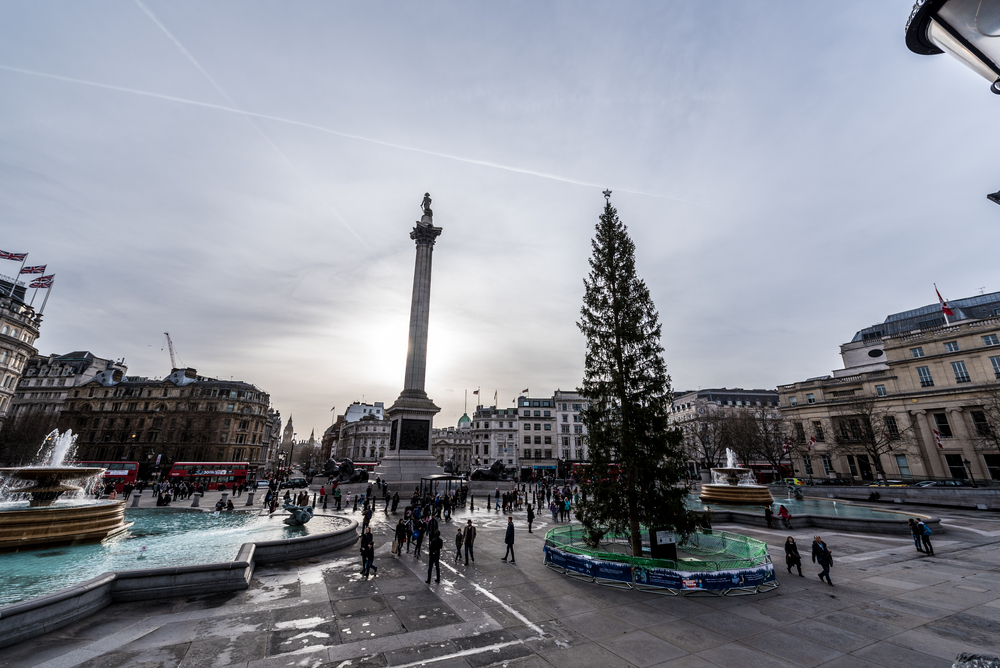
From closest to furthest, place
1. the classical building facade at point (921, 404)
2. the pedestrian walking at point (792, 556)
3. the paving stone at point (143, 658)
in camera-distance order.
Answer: the paving stone at point (143, 658) → the pedestrian walking at point (792, 556) → the classical building facade at point (921, 404)

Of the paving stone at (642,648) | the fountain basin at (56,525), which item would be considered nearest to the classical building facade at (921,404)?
the paving stone at (642,648)

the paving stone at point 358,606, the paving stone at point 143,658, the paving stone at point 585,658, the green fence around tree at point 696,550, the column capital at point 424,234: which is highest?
the column capital at point 424,234

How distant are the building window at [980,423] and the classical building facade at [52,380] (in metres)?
141

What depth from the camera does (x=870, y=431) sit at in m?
44.9

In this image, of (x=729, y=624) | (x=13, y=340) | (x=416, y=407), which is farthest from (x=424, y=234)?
(x=13, y=340)

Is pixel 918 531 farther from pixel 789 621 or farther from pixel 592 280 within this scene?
pixel 592 280

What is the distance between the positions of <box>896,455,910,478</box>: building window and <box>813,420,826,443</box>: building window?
25.4 ft

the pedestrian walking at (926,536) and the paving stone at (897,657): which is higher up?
the pedestrian walking at (926,536)

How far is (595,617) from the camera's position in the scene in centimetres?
1046

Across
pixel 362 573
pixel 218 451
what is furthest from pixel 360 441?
pixel 362 573

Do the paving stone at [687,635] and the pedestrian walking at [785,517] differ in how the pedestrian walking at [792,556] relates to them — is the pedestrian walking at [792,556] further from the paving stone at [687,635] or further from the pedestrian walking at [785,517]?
the pedestrian walking at [785,517]

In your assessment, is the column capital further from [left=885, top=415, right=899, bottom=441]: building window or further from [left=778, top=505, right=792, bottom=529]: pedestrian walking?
[left=885, top=415, right=899, bottom=441]: building window

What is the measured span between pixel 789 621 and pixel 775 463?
5674 centimetres

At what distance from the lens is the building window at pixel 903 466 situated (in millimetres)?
47991
